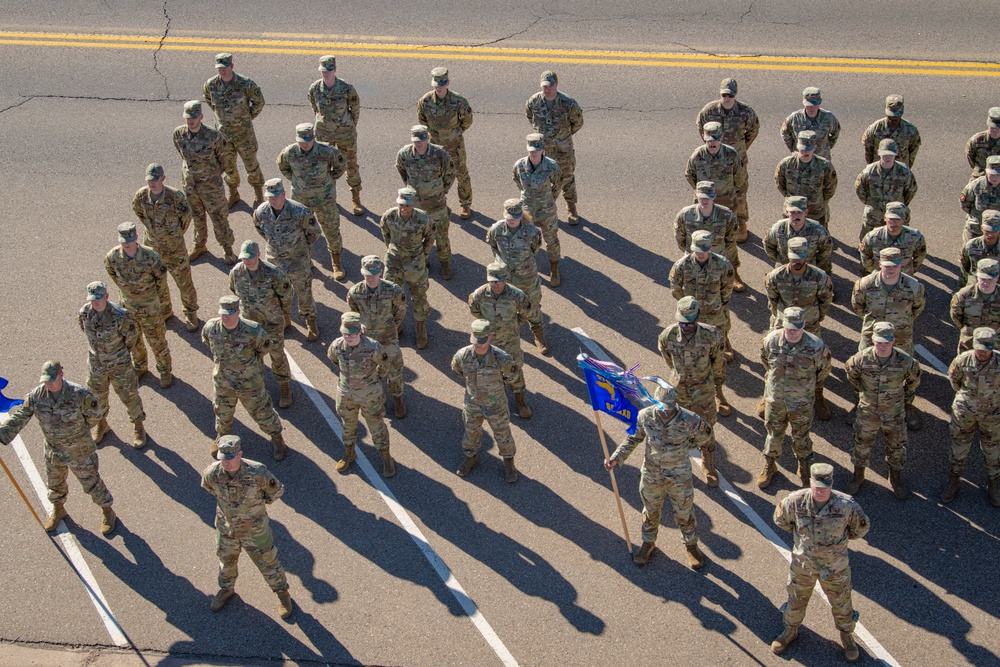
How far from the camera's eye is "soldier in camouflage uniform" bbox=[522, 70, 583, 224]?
17.5 m

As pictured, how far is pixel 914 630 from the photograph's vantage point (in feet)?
38.8

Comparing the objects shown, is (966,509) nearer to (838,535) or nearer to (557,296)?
(838,535)

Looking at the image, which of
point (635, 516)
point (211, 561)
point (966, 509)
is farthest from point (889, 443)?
point (211, 561)

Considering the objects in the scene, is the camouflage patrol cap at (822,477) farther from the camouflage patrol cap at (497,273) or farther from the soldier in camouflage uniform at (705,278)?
the camouflage patrol cap at (497,273)

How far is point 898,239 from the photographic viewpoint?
1456cm

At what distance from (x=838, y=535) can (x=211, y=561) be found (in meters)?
6.77

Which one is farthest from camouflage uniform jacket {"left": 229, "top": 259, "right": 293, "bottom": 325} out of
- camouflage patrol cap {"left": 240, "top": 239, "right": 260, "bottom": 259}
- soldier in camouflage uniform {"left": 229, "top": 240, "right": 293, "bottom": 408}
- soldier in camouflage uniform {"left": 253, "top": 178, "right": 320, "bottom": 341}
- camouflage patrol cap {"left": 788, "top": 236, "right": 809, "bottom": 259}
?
camouflage patrol cap {"left": 788, "top": 236, "right": 809, "bottom": 259}

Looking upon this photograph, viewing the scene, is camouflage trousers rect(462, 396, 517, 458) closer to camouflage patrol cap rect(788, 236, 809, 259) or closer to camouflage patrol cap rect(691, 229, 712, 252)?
camouflage patrol cap rect(691, 229, 712, 252)

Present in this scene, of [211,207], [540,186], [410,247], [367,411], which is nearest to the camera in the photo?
[367,411]

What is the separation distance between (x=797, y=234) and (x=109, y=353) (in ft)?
28.5

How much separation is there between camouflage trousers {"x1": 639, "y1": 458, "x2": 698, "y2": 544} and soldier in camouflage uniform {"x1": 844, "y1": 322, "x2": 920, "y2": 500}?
2.19 metres

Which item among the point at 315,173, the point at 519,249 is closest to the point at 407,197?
the point at 519,249

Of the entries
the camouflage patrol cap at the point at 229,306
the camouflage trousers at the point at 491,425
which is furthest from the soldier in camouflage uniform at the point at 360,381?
the camouflage patrol cap at the point at 229,306

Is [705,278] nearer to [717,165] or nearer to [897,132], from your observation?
[717,165]
